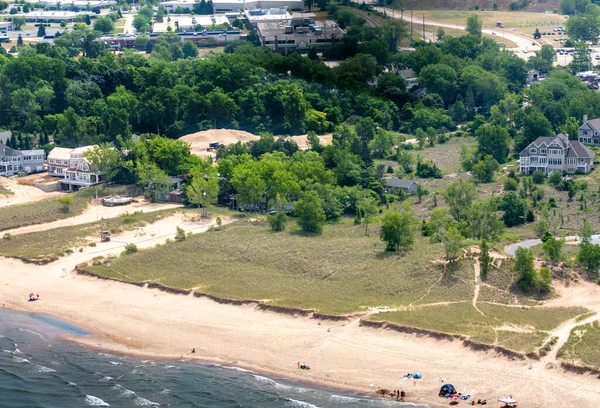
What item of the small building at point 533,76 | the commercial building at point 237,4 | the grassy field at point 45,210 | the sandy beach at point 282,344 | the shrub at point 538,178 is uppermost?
the commercial building at point 237,4

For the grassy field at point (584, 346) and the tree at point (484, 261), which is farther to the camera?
the tree at point (484, 261)

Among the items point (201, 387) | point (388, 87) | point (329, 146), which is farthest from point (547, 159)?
point (201, 387)

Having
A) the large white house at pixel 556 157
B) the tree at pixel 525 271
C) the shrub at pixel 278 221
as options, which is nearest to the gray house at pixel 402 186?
the large white house at pixel 556 157

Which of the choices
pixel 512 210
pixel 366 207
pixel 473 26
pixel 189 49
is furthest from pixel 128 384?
pixel 473 26

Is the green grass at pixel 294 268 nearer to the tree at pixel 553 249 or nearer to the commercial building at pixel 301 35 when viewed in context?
the tree at pixel 553 249

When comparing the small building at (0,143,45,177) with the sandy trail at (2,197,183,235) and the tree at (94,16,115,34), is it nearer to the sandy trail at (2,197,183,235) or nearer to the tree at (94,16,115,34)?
the sandy trail at (2,197,183,235)

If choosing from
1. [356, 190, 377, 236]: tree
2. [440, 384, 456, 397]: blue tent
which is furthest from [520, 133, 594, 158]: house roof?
[440, 384, 456, 397]: blue tent
